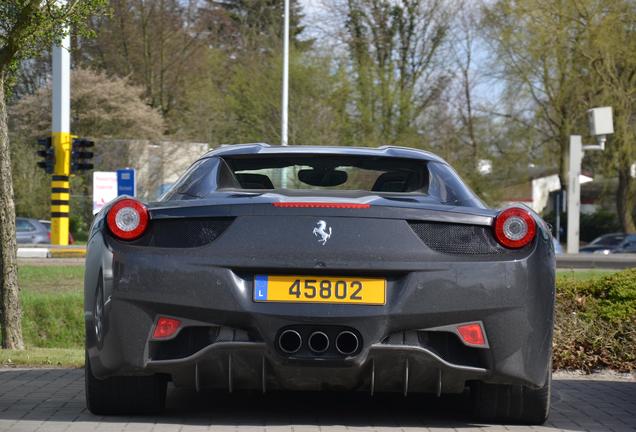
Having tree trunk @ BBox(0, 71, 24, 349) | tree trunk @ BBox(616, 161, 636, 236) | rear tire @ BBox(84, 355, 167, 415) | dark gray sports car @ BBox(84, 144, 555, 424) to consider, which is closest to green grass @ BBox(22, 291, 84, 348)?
tree trunk @ BBox(0, 71, 24, 349)

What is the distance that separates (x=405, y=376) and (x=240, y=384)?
2.39 ft

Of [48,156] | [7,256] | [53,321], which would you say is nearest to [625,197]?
[48,156]

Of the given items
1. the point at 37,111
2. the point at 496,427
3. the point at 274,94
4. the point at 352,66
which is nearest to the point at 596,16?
the point at 352,66

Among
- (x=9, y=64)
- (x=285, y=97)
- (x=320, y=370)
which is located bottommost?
(x=320, y=370)

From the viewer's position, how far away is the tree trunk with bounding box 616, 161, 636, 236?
4481 cm

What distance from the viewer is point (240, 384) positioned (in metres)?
5.23

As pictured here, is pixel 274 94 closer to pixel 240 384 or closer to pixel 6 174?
pixel 6 174

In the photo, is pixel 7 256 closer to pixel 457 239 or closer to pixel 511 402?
pixel 511 402

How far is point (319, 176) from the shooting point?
6438mm

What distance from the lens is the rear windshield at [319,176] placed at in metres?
5.74

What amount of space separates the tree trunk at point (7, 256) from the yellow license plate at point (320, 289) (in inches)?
237

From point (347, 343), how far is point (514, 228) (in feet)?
2.97

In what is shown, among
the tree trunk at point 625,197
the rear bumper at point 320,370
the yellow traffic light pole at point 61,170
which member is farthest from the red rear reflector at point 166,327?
the tree trunk at point 625,197

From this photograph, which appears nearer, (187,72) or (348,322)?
(348,322)
